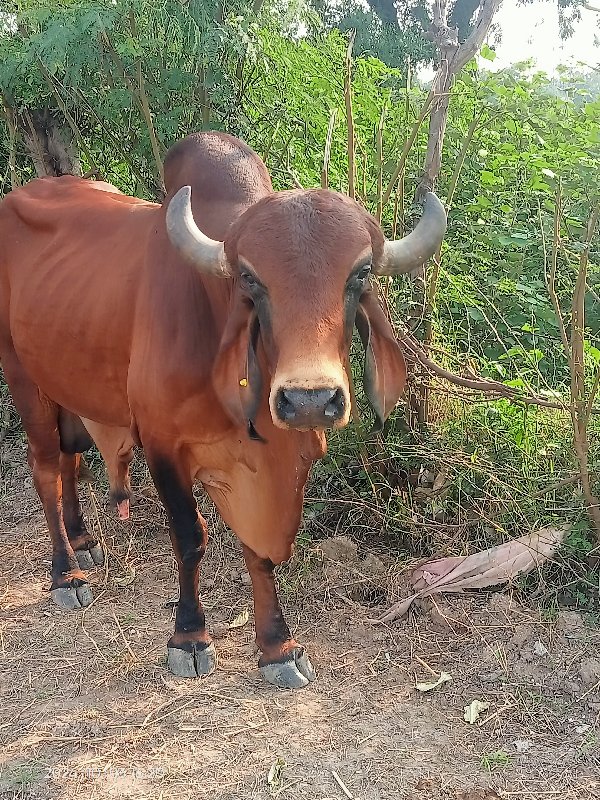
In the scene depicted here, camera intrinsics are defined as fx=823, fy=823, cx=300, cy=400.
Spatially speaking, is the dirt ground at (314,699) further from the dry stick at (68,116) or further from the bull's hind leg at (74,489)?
the dry stick at (68,116)

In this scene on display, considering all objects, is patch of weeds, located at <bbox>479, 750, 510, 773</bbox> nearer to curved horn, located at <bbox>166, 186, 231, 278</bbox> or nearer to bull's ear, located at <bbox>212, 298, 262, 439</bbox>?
bull's ear, located at <bbox>212, 298, 262, 439</bbox>

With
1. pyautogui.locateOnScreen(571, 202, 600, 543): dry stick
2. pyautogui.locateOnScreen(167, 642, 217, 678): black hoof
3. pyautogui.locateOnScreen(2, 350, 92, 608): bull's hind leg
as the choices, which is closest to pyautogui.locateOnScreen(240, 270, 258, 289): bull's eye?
pyautogui.locateOnScreen(571, 202, 600, 543): dry stick

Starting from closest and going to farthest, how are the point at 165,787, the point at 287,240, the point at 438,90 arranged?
the point at 287,240, the point at 165,787, the point at 438,90

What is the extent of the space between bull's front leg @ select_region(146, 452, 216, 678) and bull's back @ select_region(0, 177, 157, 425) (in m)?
0.48

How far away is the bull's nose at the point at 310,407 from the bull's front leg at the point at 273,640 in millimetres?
1215

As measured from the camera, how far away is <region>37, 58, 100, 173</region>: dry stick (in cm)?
438

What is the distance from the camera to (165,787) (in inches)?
101

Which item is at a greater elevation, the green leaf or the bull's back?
the green leaf

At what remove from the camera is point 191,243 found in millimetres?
2529

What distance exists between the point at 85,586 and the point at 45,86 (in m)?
2.77

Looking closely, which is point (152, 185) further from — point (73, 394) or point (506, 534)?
point (506, 534)

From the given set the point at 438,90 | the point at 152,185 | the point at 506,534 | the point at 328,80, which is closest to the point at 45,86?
the point at 152,185

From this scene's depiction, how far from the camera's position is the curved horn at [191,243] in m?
2.48

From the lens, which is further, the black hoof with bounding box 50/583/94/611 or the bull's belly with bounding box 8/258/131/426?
the black hoof with bounding box 50/583/94/611
